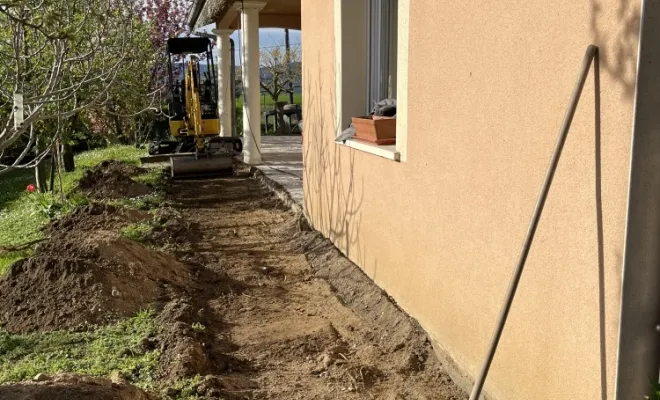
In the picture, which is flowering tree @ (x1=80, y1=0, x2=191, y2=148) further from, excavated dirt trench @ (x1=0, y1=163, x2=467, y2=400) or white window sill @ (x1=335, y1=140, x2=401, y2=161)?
white window sill @ (x1=335, y1=140, x2=401, y2=161)

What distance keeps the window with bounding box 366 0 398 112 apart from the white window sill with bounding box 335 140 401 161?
69 cm

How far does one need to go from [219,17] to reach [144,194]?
5544 millimetres

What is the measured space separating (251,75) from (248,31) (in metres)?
0.89

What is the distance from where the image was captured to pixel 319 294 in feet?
19.1

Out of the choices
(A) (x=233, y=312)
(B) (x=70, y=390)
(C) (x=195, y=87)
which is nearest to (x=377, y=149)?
(A) (x=233, y=312)

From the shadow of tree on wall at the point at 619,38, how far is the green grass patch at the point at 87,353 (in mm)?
2829

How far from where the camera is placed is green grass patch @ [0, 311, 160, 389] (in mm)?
3799

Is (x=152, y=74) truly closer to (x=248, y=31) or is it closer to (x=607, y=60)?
(x=248, y=31)

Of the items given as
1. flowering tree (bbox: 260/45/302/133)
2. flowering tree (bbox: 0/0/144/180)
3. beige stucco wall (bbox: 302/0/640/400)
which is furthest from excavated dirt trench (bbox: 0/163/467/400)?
flowering tree (bbox: 260/45/302/133)

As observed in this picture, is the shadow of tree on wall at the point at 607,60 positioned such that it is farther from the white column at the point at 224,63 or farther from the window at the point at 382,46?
the white column at the point at 224,63

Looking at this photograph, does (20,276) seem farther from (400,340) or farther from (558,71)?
(558,71)

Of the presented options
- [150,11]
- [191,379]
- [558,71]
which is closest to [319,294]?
[191,379]

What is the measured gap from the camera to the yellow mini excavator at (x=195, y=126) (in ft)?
38.2

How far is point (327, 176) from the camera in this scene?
694cm
